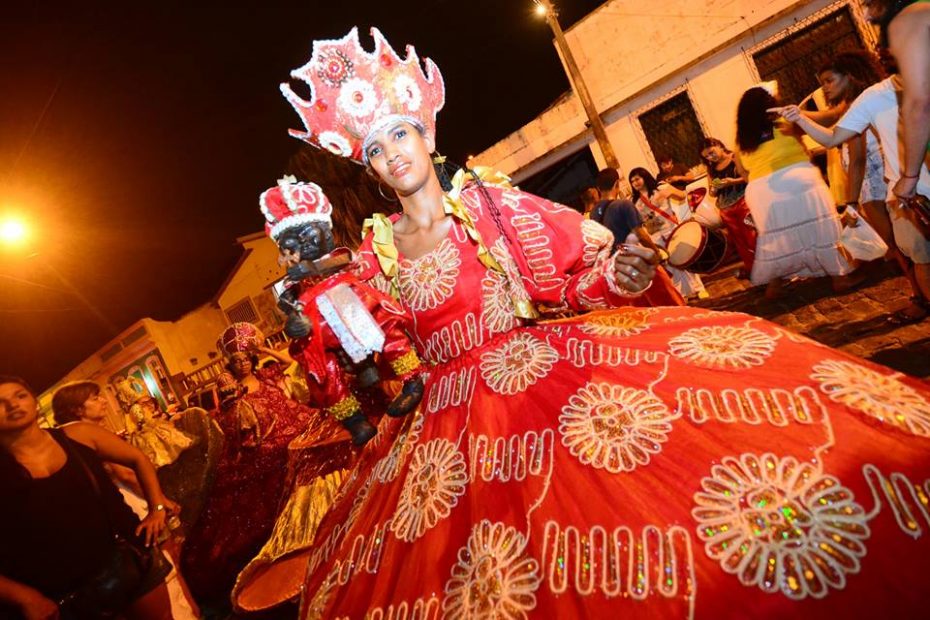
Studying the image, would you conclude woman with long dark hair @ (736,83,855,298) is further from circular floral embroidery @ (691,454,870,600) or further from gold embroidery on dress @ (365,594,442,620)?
gold embroidery on dress @ (365,594,442,620)

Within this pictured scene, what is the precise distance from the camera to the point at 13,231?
950 cm

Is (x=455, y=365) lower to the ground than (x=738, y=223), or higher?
higher

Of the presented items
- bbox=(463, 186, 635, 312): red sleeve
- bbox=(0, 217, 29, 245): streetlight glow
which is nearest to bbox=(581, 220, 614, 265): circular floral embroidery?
bbox=(463, 186, 635, 312): red sleeve

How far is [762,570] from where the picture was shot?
0.86 metres

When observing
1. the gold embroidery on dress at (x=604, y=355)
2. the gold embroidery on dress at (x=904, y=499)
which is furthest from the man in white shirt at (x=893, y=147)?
the gold embroidery on dress at (x=904, y=499)

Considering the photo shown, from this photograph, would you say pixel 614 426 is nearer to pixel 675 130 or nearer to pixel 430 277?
pixel 430 277

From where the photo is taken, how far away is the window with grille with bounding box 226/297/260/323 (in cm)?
1998

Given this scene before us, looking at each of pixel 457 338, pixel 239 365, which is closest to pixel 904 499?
pixel 457 338

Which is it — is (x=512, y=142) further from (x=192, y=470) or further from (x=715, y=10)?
(x=192, y=470)

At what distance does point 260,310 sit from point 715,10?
19.7m

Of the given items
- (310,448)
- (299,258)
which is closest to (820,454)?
(299,258)

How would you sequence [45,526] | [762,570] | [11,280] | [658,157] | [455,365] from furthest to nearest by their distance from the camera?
[658,157] → [11,280] → [45,526] → [455,365] → [762,570]

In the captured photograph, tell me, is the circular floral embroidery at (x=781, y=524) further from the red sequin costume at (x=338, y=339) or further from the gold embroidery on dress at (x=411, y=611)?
the red sequin costume at (x=338, y=339)

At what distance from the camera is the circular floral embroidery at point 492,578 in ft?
3.38
